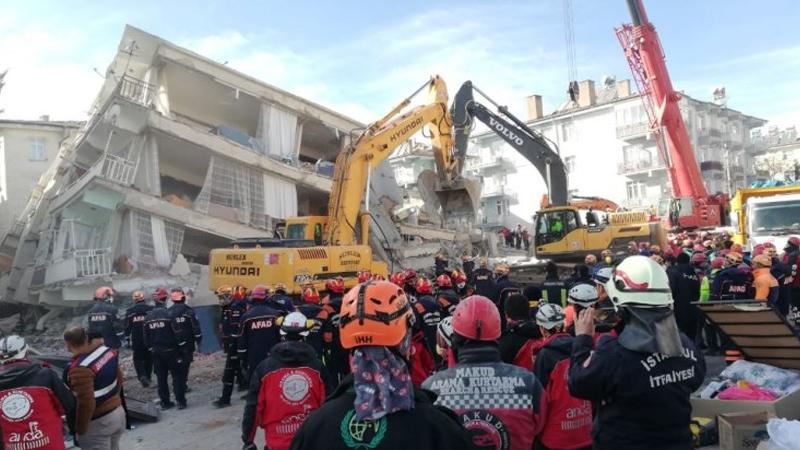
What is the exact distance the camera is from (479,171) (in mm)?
61562

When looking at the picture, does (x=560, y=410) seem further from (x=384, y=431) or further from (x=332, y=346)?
(x=332, y=346)

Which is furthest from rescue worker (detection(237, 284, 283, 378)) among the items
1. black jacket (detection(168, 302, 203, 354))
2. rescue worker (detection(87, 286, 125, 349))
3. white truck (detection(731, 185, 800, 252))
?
white truck (detection(731, 185, 800, 252))

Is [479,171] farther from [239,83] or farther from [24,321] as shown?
[24,321]

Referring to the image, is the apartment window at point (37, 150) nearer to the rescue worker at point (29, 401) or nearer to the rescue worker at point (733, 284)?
the rescue worker at point (29, 401)

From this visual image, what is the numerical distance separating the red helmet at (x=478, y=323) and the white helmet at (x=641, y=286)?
0.65 meters

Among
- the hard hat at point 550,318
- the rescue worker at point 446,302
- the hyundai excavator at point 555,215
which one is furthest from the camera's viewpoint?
the hyundai excavator at point 555,215

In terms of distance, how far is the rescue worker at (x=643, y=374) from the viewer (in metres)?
3.08

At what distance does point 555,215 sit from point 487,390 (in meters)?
17.5

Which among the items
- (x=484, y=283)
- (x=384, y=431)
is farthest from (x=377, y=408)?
(x=484, y=283)

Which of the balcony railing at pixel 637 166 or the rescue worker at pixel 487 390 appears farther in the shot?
the balcony railing at pixel 637 166

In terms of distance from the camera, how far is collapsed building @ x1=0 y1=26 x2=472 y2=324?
71.4 ft

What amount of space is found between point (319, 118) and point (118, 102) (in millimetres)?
8513

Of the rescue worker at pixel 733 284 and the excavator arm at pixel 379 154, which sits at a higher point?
the excavator arm at pixel 379 154

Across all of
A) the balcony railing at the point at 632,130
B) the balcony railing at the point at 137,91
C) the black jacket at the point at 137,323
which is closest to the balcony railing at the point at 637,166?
the balcony railing at the point at 632,130
